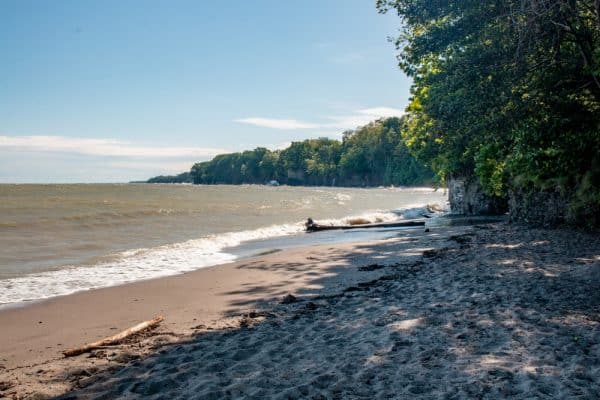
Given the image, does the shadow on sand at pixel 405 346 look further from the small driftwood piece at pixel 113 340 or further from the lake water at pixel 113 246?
the lake water at pixel 113 246

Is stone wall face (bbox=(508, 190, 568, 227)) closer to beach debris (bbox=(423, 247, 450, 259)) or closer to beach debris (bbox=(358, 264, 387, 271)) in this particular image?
beach debris (bbox=(423, 247, 450, 259))

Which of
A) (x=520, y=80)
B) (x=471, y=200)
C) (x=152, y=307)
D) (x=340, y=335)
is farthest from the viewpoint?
(x=471, y=200)

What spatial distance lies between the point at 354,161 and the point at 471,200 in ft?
389

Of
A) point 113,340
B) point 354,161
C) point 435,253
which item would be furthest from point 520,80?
point 354,161

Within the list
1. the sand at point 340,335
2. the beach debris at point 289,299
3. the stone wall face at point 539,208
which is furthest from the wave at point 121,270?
the stone wall face at point 539,208

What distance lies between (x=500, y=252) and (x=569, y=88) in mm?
4746

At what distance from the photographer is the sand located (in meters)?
4.33

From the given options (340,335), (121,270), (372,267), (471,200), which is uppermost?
(471,200)

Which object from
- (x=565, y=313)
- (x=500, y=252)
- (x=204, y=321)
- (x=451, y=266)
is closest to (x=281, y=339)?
(x=204, y=321)

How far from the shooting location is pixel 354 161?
147 metres

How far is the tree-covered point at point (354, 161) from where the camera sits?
125m

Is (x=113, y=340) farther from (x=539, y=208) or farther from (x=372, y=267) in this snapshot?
(x=539, y=208)

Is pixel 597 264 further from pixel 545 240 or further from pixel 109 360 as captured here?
pixel 109 360

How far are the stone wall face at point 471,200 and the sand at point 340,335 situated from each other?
17723 mm
